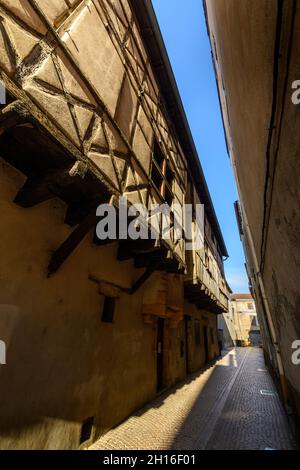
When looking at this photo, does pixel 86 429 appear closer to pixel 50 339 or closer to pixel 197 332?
pixel 50 339

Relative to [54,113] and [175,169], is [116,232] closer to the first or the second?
[54,113]

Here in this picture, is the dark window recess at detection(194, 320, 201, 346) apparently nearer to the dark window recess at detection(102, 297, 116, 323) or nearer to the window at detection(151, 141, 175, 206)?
the window at detection(151, 141, 175, 206)

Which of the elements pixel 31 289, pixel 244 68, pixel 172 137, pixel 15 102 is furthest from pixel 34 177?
pixel 172 137

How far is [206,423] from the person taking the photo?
4.61m

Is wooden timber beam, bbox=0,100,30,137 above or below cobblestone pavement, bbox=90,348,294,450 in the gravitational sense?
above

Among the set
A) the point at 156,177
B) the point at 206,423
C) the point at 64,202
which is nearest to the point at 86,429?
the point at 206,423

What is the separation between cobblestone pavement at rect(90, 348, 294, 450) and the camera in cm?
373

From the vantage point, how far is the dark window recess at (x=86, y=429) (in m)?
3.46

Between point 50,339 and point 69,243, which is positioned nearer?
point 50,339

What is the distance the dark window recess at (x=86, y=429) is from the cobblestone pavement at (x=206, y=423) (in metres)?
0.19

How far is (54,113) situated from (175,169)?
17.8 feet

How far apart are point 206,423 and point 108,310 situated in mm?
2990

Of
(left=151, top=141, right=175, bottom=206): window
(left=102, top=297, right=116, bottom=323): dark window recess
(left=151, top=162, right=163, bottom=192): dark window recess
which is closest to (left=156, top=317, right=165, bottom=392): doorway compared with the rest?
(left=102, top=297, right=116, bottom=323): dark window recess

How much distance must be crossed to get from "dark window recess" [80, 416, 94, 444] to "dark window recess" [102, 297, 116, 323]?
145 cm
